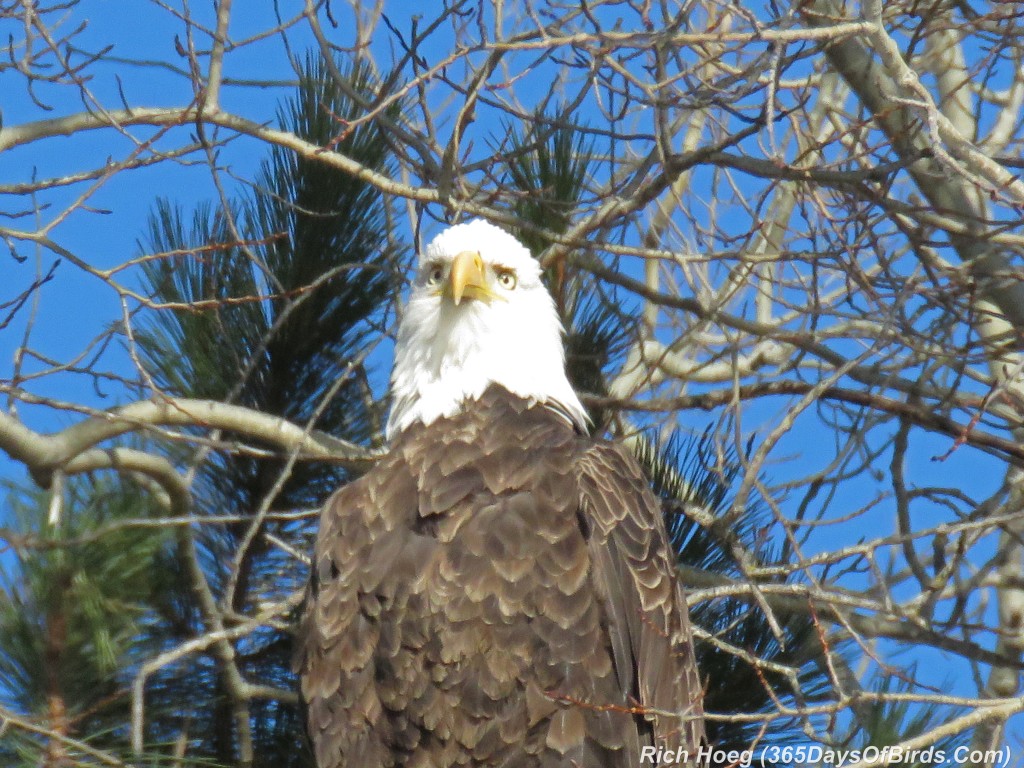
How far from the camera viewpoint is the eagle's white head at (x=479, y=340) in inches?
152

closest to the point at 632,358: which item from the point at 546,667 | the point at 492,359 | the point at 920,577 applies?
the point at 492,359

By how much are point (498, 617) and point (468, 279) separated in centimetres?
96

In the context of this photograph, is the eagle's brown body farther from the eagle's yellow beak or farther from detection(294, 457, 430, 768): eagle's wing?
the eagle's yellow beak

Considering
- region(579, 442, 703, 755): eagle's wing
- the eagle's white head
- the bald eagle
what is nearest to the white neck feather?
the eagle's white head

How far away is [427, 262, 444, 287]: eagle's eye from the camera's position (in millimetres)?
4008

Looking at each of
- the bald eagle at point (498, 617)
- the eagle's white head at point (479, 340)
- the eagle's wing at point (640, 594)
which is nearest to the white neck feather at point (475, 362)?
the eagle's white head at point (479, 340)

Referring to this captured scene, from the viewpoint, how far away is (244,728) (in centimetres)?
360

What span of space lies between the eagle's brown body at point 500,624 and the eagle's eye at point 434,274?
731 millimetres

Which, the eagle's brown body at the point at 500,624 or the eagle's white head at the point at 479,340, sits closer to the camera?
the eagle's brown body at the point at 500,624

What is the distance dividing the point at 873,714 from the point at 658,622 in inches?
20.9

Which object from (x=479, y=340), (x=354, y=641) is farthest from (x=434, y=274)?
(x=354, y=641)

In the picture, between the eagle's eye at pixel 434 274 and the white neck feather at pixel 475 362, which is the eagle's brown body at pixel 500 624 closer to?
the white neck feather at pixel 475 362

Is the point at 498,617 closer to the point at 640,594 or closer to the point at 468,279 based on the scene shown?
the point at 640,594

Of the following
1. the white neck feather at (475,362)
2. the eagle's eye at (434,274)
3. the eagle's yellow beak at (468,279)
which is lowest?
the white neck feather at (475,362)
